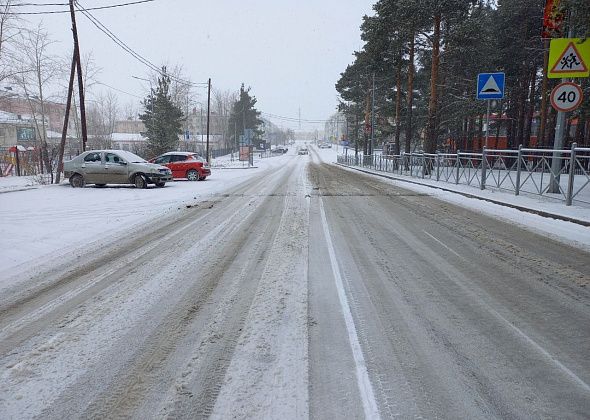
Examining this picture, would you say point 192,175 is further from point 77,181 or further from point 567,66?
point 567,66

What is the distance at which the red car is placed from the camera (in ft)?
73.4

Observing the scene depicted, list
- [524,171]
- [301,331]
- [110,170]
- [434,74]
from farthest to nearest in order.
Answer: [434,74] < [110,170] < [524,171] < [301,331]

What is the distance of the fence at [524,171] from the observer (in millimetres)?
10703

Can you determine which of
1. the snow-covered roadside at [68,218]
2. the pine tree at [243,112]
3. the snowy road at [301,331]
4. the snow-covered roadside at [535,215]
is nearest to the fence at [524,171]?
the snow-covered roadside at [535,215]

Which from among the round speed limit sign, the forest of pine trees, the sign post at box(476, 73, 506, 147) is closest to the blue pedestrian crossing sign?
the sign post at box(476, 73, 506, 147)

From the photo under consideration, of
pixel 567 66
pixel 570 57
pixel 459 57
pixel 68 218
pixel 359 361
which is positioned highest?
Result: pixel 459 57

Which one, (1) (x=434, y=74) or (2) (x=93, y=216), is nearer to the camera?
(2) (x=93, y=216)

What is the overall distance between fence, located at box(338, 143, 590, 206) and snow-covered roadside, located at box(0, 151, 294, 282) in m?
10.4

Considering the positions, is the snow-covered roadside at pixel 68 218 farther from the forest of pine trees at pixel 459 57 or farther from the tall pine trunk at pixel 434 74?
the forest of pine trees at pixel 459 57

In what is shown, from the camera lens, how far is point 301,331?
12.0ft

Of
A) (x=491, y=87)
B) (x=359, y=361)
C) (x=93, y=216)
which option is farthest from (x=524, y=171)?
(x=93, y=216)

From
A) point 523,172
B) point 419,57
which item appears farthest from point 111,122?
point 523,172

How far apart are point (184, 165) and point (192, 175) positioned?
0.69 meters

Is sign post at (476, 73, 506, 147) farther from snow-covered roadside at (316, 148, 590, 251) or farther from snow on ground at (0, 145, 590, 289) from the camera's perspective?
snow on ground at (0, 145, 590, 289)
